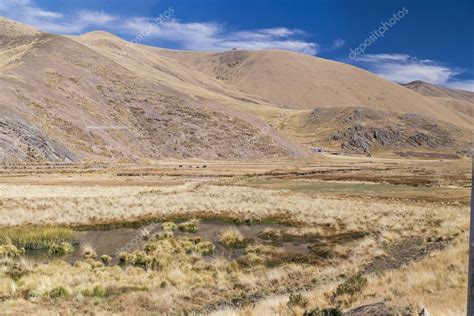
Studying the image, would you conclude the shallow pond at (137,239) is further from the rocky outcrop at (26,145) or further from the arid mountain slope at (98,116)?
the arid mountain slope at (98,116)

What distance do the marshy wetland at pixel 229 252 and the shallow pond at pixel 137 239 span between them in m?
0.10

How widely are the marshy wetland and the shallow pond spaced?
99 millimetres

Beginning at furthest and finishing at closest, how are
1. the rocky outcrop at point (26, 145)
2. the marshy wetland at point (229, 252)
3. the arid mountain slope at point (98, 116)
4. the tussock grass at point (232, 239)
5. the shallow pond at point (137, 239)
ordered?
the arid mountain slope at point (98, 116)
the rocky outcrop at point (26, 145)
the tussock grass at point (232, 239)
the shallow pond at point (137, 239)
the marshy wetland at point (229, 252)

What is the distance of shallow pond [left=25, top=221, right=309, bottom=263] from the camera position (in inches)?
998

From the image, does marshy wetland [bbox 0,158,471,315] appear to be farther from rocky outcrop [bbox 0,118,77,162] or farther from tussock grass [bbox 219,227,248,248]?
→ rocky outcrop [bbox 0,118,77,162]

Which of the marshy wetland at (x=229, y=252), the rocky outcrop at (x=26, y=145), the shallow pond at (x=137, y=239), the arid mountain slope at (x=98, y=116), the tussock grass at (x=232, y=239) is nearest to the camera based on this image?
the marshy wetland at (x=229, y=252)

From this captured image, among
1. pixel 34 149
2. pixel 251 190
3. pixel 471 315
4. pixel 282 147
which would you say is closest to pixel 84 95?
pixel 34 149

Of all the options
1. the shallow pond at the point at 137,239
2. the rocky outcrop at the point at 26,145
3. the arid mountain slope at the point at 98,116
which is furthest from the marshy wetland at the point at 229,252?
the arid mountain slope at the point at 98,116

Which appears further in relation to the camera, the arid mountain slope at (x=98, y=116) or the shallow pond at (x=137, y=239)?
the arid mountain slope at (x=98, y=116)

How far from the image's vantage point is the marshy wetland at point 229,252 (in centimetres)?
1577

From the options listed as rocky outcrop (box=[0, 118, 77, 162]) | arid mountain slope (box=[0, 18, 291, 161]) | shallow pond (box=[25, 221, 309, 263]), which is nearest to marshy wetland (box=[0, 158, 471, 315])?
shallow pond (box=[25, 221, 309, 263])

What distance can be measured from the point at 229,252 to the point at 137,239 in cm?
625

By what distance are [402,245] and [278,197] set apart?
78.8 feet

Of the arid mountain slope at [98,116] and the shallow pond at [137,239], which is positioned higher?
the arid mountain slope at [98,116]
